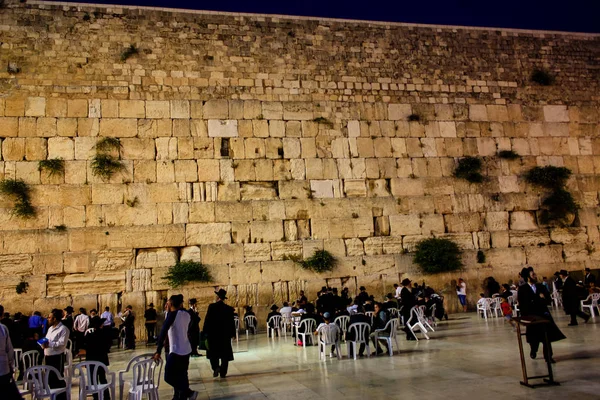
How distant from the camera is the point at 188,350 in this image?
5.54 m

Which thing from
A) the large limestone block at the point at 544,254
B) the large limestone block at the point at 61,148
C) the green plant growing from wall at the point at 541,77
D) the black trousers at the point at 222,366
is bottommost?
the black trousers at the point at 222,366

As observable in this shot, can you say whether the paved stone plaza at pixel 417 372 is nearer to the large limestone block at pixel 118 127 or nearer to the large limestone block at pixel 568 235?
the large limestone block at pixel 568 235

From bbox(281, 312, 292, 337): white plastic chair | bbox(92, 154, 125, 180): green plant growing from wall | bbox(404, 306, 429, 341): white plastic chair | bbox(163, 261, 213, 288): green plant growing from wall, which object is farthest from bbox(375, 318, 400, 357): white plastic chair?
bbox(92, 154, 125, 180): green plant growing from wall

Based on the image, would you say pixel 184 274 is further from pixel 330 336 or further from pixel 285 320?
pixel 330 336

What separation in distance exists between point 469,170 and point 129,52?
1029 centimetres

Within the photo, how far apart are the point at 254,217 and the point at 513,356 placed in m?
7.68

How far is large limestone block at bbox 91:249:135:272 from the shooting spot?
477 inches

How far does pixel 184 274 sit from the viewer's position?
40.4 ft

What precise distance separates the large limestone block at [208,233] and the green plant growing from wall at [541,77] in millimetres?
11015

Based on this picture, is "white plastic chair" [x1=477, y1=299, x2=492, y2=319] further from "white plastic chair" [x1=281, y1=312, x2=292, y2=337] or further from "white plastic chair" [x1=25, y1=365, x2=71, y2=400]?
"white plastic chair" [x1=25, y1=365, x2=71, y2=400]

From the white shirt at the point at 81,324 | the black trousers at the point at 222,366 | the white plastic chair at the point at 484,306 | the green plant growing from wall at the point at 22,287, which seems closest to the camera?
the black trousers at the point at 222,366

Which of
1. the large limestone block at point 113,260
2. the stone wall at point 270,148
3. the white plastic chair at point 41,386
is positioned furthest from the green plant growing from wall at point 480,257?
the white plastic chair at point 41,386

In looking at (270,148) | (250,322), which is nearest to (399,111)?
(270,148)

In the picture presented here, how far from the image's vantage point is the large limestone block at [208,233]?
12742 millimetres
